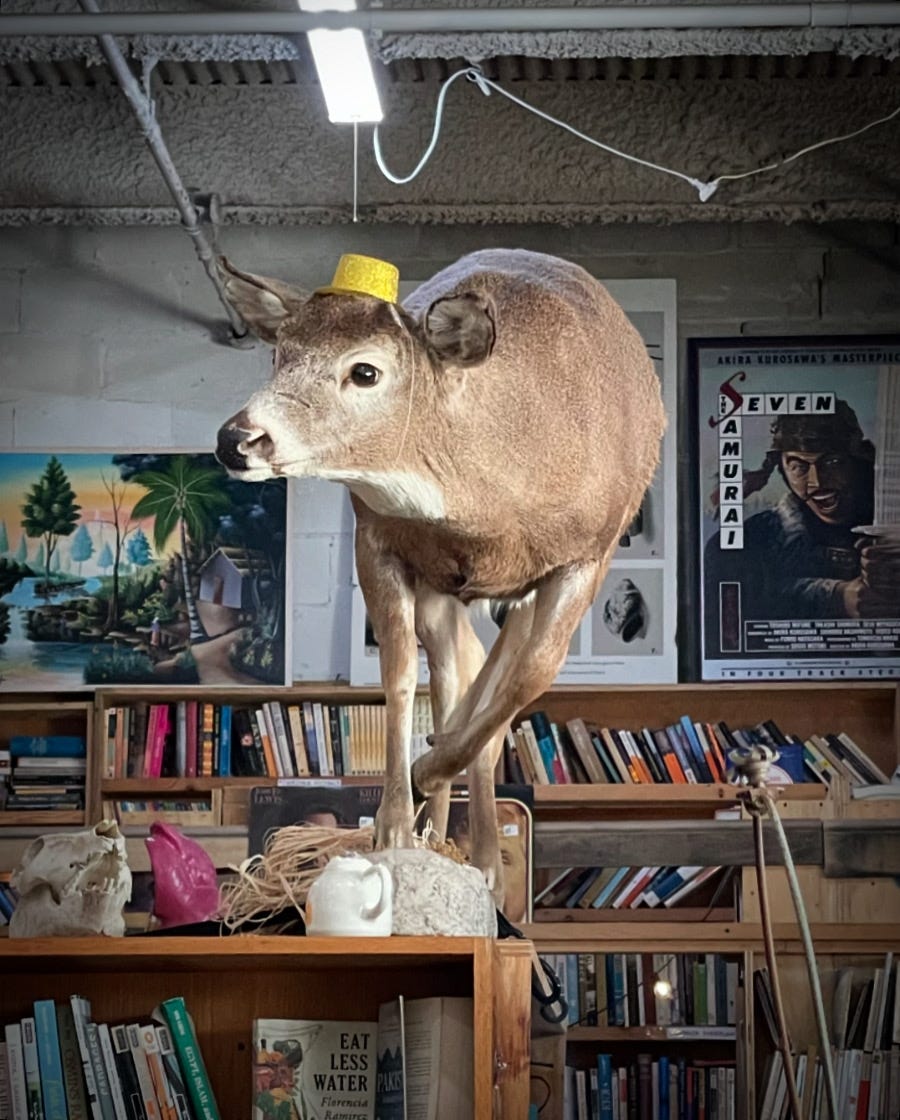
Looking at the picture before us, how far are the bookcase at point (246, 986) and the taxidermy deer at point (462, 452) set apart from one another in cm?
20

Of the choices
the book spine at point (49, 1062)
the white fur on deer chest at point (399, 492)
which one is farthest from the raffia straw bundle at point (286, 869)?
the white fur on deer chest at point (399, 492)

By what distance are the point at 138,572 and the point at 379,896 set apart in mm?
4066

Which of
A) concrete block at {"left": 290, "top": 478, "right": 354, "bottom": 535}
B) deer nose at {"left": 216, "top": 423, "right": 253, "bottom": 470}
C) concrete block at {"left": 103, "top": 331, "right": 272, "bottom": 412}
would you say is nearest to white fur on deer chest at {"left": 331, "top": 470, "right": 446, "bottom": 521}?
deer nose at {"left": 216, "top": 423, "right": 253, "bottom": 470}

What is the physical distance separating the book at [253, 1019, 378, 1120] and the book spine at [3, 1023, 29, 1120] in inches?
11.0

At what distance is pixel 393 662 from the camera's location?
2.36m

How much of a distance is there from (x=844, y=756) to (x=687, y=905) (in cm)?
70

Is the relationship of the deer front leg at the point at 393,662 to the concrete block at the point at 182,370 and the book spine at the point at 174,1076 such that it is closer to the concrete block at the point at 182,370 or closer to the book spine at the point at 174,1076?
the book spine at the point at 174,1076

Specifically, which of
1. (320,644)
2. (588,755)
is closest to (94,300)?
(320,644)

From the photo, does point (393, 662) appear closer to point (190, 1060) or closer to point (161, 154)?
point (190, 1060)

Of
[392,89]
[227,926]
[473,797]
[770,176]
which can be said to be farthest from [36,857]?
[770,176]

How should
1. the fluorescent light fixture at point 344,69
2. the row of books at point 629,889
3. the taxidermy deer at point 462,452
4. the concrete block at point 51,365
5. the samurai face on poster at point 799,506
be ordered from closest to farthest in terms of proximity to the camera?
the taxidermy deer at point 462,452 → the fluorescent light fixture at point 344,69 → the row of books at point 629,889 → the samurai face on poster at point 799,506 → the concrete block at point 51,365

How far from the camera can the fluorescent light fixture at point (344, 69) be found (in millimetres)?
3860

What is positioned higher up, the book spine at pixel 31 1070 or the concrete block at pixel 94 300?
the concrete block at pixel 94 300

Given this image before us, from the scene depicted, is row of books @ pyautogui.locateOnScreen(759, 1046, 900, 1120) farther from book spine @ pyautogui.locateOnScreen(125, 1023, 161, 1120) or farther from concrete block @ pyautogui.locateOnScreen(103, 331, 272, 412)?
book spine @ pyautogui.locateOnScreen(125, 1023, 161, 1120)
